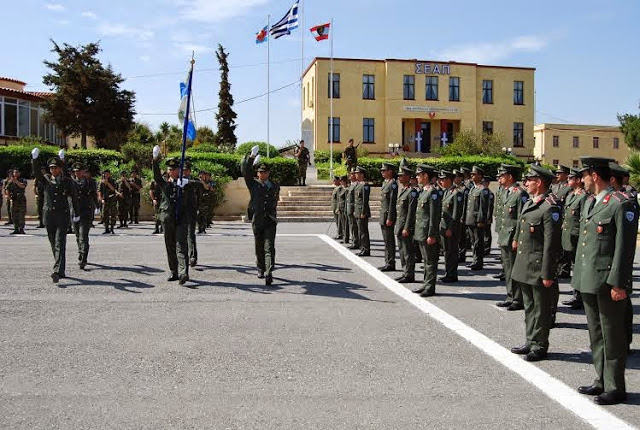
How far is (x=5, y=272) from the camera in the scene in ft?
38.5

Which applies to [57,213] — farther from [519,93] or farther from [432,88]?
[519,93]

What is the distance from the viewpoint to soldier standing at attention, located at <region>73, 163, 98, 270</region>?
40.8 ft

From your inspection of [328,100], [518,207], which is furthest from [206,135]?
[518,207]

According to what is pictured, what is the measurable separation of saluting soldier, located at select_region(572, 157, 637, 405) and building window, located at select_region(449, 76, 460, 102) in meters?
47.9

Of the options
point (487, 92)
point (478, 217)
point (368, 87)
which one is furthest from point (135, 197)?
point (487, 92)

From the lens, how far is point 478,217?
43.2 ft

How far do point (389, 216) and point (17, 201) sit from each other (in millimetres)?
13332

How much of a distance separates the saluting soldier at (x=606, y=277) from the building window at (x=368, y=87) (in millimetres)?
45923

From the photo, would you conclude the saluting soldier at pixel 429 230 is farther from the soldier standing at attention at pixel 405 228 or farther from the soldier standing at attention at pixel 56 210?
the soldier standing at attention at pixel 56 210

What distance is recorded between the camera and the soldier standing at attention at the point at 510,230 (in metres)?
8.94

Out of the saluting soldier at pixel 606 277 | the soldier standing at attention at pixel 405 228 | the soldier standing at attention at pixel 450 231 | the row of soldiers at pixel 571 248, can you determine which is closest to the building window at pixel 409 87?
the soldier standing at attention at pixel 450 231

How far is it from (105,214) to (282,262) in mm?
9404

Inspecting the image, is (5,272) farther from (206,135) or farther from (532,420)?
(206,135)

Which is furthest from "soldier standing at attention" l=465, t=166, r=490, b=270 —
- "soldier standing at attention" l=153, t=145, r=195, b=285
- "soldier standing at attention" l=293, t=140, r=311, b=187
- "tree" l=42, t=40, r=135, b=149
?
"tree" l=42, t=40, r=135, b=149
